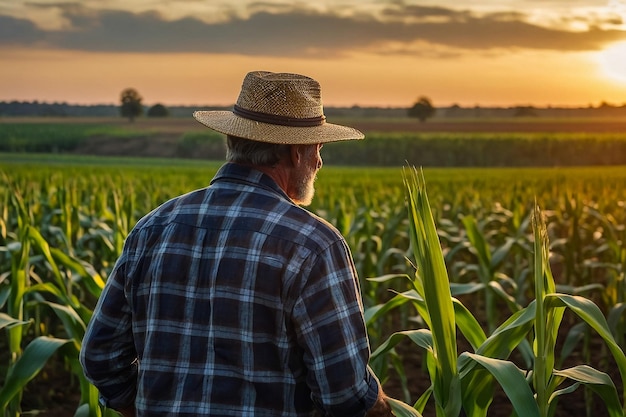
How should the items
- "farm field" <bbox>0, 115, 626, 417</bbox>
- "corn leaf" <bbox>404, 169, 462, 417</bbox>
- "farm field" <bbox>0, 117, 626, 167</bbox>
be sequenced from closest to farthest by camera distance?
"corn leaf" <bbox>404, 169, 462, 417</bbox>, "farm field" <bbox>0, 115, 626, 417</bbox>, "farm field" <bbox>0, 117, 626, 167</bbox>

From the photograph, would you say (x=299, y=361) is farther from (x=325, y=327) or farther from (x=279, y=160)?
(x=279, y=160)

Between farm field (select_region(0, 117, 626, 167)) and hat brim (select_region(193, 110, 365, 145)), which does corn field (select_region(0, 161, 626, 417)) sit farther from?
farm field (select_region(0, 117, 626, 167))

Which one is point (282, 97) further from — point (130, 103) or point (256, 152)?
point (130, 103)

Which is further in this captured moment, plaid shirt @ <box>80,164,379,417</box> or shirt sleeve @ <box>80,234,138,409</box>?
shirt sleeve @ <box>80,234,138,409</box>

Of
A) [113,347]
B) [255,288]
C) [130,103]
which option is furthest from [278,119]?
[130,103]

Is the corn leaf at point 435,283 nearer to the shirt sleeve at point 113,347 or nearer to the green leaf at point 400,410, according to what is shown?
the green leaf at point 400,410

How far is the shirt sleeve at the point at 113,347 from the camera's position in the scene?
2414 mm

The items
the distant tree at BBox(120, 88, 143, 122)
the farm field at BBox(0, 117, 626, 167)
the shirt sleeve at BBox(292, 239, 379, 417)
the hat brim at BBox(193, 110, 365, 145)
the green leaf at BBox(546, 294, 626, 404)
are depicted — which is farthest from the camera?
the distant tree at BBox(120, 88, 143, 122)

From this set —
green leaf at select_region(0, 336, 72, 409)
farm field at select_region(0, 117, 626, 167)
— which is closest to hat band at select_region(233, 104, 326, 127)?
green leaf at select_region(0, 336, 72, 409)

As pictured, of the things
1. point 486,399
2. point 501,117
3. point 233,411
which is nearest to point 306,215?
point 233,411

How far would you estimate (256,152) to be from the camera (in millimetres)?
2271

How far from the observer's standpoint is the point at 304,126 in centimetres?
231

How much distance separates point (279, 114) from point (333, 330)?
60 centimetres

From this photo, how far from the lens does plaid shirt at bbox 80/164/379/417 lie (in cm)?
211
